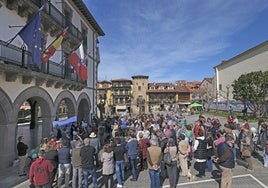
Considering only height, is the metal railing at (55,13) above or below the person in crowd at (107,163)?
above

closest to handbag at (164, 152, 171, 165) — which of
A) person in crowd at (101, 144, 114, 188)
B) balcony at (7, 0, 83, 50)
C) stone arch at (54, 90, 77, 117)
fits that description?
person in crowd at (101, 144, 114, 188)

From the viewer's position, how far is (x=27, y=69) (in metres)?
11.9

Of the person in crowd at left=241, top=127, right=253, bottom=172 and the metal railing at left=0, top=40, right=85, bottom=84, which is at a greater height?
the metal railing at left=0, top=40, right=85, bottom=84

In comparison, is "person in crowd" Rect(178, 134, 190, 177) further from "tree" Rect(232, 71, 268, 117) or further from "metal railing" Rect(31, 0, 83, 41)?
"tree" Rect(232, 71, 268, 117)

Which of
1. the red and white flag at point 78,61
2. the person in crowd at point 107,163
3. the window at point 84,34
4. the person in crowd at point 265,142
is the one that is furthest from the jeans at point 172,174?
the window at point 84,34

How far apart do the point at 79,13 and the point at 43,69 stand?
1001 centimetres

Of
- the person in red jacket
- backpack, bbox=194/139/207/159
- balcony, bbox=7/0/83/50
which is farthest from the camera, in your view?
balcony, bbox=7/0/83/50

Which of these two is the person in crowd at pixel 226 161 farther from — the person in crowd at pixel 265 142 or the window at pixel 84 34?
the window at pixel 84 34

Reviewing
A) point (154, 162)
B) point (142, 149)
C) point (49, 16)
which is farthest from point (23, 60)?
point (154, 162)

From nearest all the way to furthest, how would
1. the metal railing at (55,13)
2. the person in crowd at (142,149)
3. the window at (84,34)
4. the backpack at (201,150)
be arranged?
1. the backpack at (201,150)
2. the person in crowd at (142,149)
3. the metal railing at (55,13)
4. the window at (84,34)

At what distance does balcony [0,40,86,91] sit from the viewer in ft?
34.4

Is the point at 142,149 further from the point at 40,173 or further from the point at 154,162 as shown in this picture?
the point at 40,173

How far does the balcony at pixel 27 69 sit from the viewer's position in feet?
34.4

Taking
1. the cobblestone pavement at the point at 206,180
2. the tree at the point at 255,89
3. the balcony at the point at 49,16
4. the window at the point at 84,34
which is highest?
the window at the point at 84,34
